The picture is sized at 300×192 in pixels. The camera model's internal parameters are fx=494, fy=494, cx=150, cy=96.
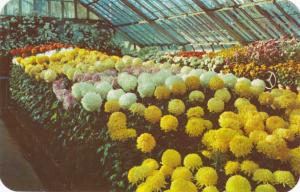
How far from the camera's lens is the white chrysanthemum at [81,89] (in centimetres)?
324

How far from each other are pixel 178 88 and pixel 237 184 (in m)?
0.88

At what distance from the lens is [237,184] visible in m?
2.32

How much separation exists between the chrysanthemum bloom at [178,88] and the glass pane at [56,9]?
1.29 metres

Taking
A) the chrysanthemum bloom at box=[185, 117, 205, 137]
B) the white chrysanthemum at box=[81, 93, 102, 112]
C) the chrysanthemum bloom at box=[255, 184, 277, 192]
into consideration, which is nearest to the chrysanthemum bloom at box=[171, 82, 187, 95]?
the chrysanthemum bloom at box=[185, 117, 205, 137]

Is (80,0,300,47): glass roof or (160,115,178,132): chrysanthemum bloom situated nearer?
(160,115,178,132): chrysanthemum bloom

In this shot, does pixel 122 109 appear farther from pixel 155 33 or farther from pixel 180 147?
pixel 155 33

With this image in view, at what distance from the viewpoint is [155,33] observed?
399cm

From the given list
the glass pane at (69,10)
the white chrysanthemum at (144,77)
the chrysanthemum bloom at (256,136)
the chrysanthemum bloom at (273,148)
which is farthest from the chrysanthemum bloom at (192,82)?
the glass pane at (69,10)

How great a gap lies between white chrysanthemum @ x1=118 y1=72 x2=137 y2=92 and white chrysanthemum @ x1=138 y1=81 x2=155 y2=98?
0.13 m

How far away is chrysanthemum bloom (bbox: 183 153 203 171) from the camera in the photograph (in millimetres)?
2496

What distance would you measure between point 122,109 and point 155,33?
1.16m

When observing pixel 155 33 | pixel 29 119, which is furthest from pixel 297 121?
pixel 29 119

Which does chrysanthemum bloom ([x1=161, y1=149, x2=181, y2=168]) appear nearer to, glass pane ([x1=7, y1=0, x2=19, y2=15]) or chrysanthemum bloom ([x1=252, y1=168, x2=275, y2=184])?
chrysanthemum bloom ([x1=252, y1=168, x2=275, y2=184])

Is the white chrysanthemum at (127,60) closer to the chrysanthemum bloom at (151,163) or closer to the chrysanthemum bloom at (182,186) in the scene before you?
the chrysanthemum bloom at (151,163)
